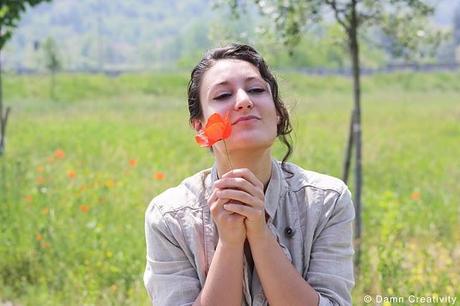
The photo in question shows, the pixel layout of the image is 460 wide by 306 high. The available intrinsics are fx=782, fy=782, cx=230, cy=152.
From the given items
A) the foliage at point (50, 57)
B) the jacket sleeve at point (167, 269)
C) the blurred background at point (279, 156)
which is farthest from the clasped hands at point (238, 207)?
the foliage at point (50, 57)

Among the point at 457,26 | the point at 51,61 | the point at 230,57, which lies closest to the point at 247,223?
the point at 230,57

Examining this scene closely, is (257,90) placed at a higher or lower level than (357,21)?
higher

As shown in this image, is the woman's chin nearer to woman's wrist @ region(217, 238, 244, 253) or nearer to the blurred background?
woman's wrist @ region(217, 238, 244, 253)

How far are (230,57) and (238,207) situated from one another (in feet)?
1.74

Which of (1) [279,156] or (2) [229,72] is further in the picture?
(1) [279,156]

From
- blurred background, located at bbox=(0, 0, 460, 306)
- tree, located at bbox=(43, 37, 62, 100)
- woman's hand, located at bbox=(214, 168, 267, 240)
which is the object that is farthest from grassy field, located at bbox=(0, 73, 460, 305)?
tree, located at bbox=(43, 37, 62, 100)

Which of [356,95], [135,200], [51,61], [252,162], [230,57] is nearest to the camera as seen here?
[252,162]

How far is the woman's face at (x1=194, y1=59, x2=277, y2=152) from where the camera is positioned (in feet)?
7.00

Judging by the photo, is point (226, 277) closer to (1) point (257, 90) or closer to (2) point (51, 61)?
(1) point (257, 90)

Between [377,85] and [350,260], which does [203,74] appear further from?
[377,85]

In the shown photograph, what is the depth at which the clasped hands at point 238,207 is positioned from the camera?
201 cm

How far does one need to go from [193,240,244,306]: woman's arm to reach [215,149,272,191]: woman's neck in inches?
9.3

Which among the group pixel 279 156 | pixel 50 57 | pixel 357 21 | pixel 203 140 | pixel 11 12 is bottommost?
pixel 50 57

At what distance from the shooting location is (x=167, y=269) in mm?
2289
